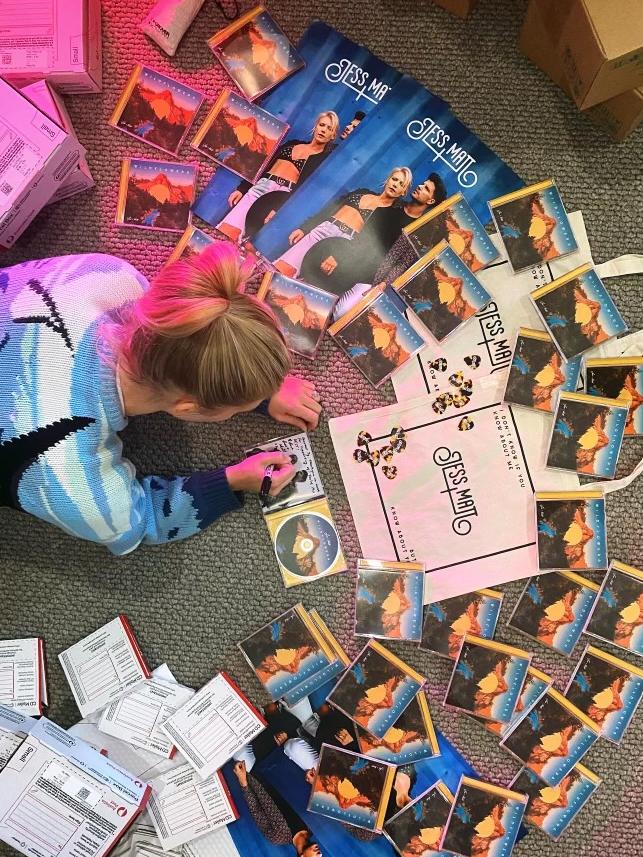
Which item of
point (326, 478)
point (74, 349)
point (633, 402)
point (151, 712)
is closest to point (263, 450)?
point (326, 478)

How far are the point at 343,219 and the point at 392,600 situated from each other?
58 cm

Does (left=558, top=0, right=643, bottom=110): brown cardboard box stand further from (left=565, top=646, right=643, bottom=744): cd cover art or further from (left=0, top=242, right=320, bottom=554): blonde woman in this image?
(left=565, top=646, right=643, bottom=744): cd cover art

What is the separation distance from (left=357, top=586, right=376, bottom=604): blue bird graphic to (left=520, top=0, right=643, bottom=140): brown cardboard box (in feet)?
2.50

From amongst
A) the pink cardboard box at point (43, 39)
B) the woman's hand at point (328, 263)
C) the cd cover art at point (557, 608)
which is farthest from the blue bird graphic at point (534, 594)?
the pink cardboard box at point (43, 39)

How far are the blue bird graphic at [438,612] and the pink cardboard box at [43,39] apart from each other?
0.93 m

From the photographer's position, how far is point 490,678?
1.03 m

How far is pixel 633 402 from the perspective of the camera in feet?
3.35

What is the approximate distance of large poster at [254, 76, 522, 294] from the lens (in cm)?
104

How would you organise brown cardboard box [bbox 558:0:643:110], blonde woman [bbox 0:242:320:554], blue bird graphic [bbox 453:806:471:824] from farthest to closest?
1. blue bird graphic [bbox 453:806:471:824]
2. brown cardboard box [bbox 558:0:643:110]
3. blonde woman [bbox 0:242:320:554]

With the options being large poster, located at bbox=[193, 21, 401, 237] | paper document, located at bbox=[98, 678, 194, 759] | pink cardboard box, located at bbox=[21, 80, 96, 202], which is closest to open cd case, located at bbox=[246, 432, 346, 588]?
paper document, located at bbox=[98, 678, 194, 759]

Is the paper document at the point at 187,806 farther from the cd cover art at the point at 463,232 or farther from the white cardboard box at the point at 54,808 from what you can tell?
the cd cover art at the point at 463,232

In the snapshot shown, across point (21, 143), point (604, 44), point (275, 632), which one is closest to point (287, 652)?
point (275, 632)

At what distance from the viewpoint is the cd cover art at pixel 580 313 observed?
1.02 metres

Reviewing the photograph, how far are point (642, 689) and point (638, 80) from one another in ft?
2.79
